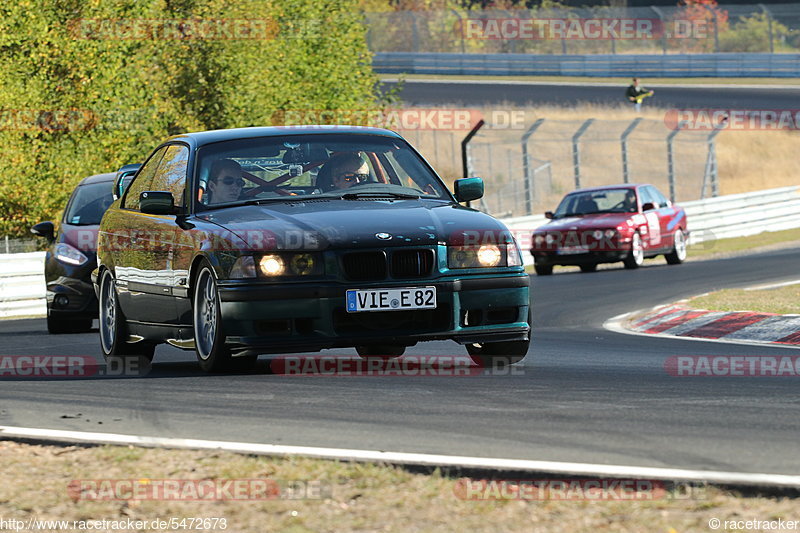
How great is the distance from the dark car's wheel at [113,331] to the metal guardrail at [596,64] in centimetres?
4855

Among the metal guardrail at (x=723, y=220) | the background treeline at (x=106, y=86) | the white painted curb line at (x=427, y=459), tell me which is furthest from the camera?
the background treeline at (x=106, y=86)

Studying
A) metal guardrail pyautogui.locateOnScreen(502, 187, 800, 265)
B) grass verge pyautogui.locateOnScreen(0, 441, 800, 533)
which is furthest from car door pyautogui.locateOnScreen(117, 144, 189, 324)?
metal guardrail pyautogui.locateOnScreen(502, 187, 800, 265)

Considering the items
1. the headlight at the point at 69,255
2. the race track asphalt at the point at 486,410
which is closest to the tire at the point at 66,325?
the headlight at the point at 69,255

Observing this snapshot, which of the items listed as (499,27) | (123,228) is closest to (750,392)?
(123,228)

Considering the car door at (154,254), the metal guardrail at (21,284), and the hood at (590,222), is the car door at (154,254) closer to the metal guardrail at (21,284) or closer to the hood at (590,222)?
the metal guardrail at (21,284)

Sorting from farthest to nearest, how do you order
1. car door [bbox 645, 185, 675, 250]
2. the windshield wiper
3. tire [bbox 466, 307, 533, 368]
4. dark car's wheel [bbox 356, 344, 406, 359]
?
car door [bbox 645, 185, 675, 250]
dark car's wheel [bbox 356, 344, 406, 359]
the windshield wiper
tire [bbox 466, 307, 533, 368]

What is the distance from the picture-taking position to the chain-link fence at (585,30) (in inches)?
2516

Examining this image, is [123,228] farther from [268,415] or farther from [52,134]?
[52,134]

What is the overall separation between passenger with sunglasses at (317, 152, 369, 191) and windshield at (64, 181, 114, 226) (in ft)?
21.9

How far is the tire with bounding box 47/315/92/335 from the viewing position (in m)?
15.1

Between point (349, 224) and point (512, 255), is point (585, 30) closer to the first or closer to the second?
point (512, 255)

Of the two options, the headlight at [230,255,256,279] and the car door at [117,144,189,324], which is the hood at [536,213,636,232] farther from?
the headlight at [230,255,256,279]

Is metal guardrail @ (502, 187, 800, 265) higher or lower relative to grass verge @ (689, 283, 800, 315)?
lower

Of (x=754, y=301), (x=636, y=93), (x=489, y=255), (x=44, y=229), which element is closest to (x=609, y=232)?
(x=754, y=301)
